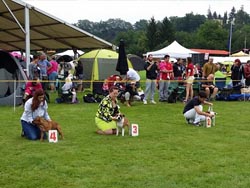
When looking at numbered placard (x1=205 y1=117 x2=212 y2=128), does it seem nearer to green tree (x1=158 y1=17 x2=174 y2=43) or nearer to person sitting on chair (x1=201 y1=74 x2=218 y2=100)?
person sitting on chair (x1=201 y1=74 x2=218 y2=100)

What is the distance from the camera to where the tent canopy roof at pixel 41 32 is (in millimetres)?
15414

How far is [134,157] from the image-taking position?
667 centimetres

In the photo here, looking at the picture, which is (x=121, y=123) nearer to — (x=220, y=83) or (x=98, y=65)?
(x=220, y=83)

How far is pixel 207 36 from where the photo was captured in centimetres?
10181

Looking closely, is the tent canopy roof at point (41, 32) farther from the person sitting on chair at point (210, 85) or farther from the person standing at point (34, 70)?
the person sitting on chair at point (210, 85)

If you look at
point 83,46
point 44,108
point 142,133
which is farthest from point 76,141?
point 83,46

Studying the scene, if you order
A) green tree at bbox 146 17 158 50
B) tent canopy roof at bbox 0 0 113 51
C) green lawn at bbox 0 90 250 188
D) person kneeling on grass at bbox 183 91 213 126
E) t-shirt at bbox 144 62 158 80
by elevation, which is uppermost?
green tree at bbox 146 17 158 50

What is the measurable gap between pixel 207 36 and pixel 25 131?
9667 cm

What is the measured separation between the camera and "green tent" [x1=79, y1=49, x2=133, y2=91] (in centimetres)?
2073

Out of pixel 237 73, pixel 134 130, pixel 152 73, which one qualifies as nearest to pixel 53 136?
pixel 134 130

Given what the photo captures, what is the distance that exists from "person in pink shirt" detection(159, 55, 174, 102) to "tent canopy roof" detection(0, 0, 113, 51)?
109 inches

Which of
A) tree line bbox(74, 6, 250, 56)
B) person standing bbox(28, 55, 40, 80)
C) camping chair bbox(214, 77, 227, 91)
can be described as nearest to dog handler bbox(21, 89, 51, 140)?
person standing bbox(28, 55, 40, 80)

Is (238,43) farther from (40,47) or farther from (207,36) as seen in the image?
(40,47)

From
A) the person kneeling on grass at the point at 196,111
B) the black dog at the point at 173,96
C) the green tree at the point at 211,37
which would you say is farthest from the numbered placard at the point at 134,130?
the green tree at the point at 211,37
